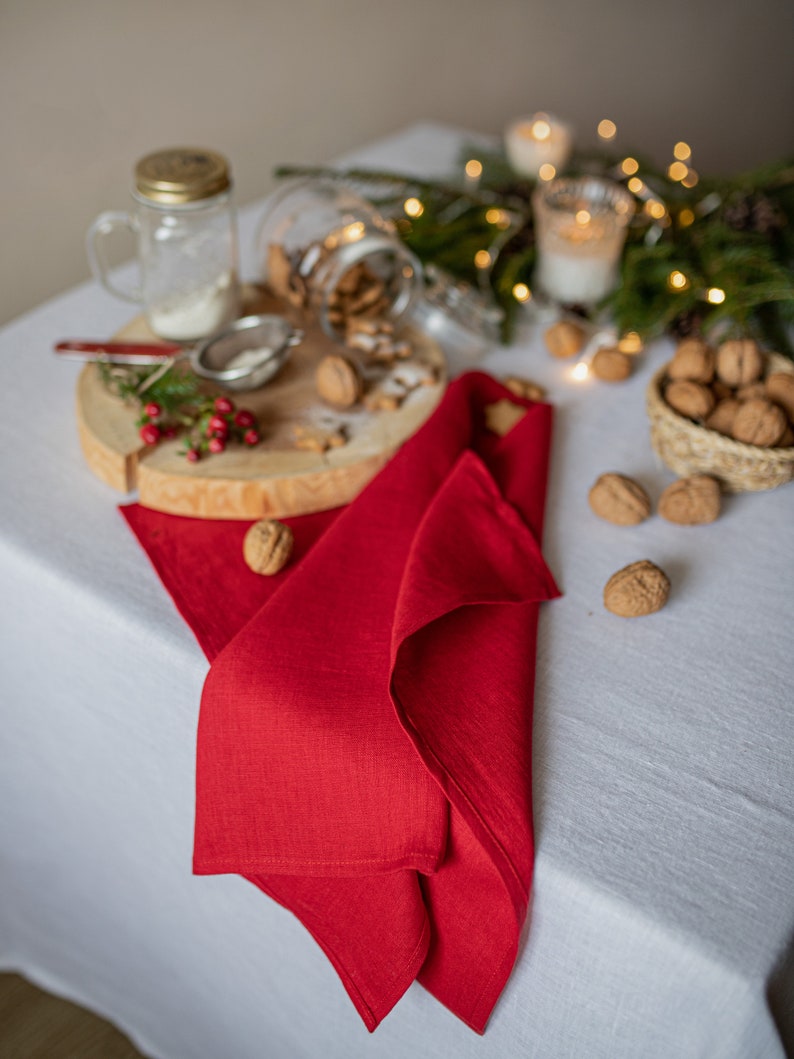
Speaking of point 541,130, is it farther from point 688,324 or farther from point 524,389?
point 524,389

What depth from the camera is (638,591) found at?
0.69 meters

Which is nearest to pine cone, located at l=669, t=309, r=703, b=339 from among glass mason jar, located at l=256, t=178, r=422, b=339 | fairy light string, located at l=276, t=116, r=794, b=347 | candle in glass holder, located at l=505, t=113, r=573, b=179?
fairy light string, located at l=276, t=116, r=794, b=347

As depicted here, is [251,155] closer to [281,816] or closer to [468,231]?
[468,231]

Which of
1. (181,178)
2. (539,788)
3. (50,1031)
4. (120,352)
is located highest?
(181,178)

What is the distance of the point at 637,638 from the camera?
682 mm

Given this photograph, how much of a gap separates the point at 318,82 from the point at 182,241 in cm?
127

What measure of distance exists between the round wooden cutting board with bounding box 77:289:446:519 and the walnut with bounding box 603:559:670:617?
24 cm

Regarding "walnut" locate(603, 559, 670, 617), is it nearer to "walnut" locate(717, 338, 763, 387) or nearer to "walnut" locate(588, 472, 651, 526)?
"walnut" locate(588, 472, 651, 526)

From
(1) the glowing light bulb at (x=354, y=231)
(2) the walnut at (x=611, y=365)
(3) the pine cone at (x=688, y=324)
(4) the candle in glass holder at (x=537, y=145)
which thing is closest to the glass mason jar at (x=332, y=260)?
(1) the glowing light bulb at (x=354, y=231)

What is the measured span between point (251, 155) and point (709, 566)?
1.46m

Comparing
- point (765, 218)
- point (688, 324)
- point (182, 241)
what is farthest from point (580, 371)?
point (182, 241)

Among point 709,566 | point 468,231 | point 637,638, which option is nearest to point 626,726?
point 637,638

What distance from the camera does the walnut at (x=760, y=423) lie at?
0.75 meters

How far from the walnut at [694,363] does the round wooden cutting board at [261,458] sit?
9.0 inches
